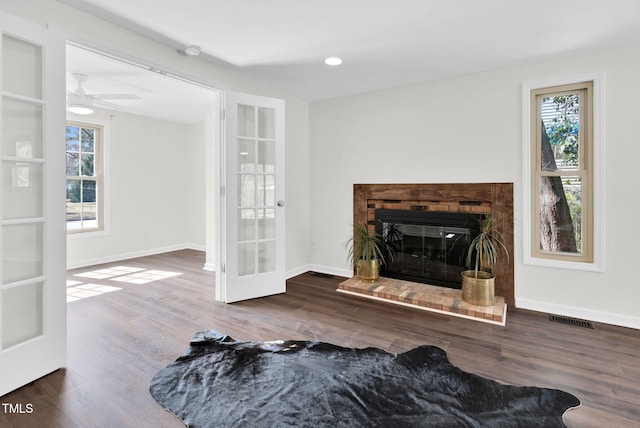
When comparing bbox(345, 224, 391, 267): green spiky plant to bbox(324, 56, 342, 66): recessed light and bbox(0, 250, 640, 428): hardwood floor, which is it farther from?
bbox(324, 56, 342, 66): recessed light

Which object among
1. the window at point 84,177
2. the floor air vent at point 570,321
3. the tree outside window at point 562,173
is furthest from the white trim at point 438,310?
the window at point 84,177

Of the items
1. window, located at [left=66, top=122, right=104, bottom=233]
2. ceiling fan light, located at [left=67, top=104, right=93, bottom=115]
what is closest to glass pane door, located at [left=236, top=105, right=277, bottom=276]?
ceiling fan light, located at [left=67, top=104, right=93, bottom=115]

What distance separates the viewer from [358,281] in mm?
3830

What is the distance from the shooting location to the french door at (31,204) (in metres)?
1.82

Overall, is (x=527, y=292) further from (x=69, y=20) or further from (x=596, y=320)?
(x=69, y=20)

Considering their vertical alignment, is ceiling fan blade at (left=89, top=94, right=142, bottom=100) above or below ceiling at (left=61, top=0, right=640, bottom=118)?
above

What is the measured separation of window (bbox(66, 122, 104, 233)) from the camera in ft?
16.4

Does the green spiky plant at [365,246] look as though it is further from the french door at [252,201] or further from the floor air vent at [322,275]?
the french door at [252,201]

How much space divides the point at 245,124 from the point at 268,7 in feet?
4.43

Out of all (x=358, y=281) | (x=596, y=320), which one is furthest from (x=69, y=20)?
(x=596, y=320)

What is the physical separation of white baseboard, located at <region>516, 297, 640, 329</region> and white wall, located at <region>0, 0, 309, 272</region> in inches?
105

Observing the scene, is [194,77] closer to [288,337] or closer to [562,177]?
[288,337]

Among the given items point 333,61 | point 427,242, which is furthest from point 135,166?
point 427,242

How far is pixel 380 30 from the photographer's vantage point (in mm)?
2521
